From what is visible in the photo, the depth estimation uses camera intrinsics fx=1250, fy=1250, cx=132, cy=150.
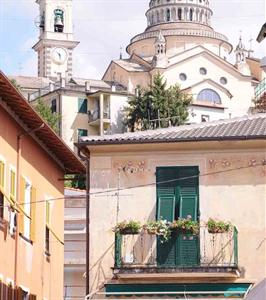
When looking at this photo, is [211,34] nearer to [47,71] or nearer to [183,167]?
[47,71]

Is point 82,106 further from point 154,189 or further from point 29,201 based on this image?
point 154,189

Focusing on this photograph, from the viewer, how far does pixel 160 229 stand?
28.1 metres

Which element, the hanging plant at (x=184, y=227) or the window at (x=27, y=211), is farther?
the window at (x=27, y=211)

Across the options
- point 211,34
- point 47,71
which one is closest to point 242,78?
point 211,34

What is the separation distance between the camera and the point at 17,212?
28.2 m

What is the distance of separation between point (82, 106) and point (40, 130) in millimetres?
87298

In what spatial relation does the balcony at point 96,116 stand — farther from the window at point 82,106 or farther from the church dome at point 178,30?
the church dome at point 178,30

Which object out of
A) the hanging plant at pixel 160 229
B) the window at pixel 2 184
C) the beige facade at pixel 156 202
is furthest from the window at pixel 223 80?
the window at pixel 2 184

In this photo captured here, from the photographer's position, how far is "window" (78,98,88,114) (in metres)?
118

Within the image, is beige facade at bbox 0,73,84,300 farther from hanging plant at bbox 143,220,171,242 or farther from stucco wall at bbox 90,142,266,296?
hanging plant at bbox 143,220,171,242

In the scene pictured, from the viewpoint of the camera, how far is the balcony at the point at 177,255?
27.9 metres

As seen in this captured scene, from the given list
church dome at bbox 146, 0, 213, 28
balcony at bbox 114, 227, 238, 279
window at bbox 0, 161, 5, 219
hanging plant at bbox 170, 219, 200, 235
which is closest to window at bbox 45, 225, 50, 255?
balcony at bbox 114, 227, 238, 279

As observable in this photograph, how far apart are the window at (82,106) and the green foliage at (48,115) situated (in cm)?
302

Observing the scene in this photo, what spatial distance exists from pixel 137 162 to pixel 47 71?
139058mm
